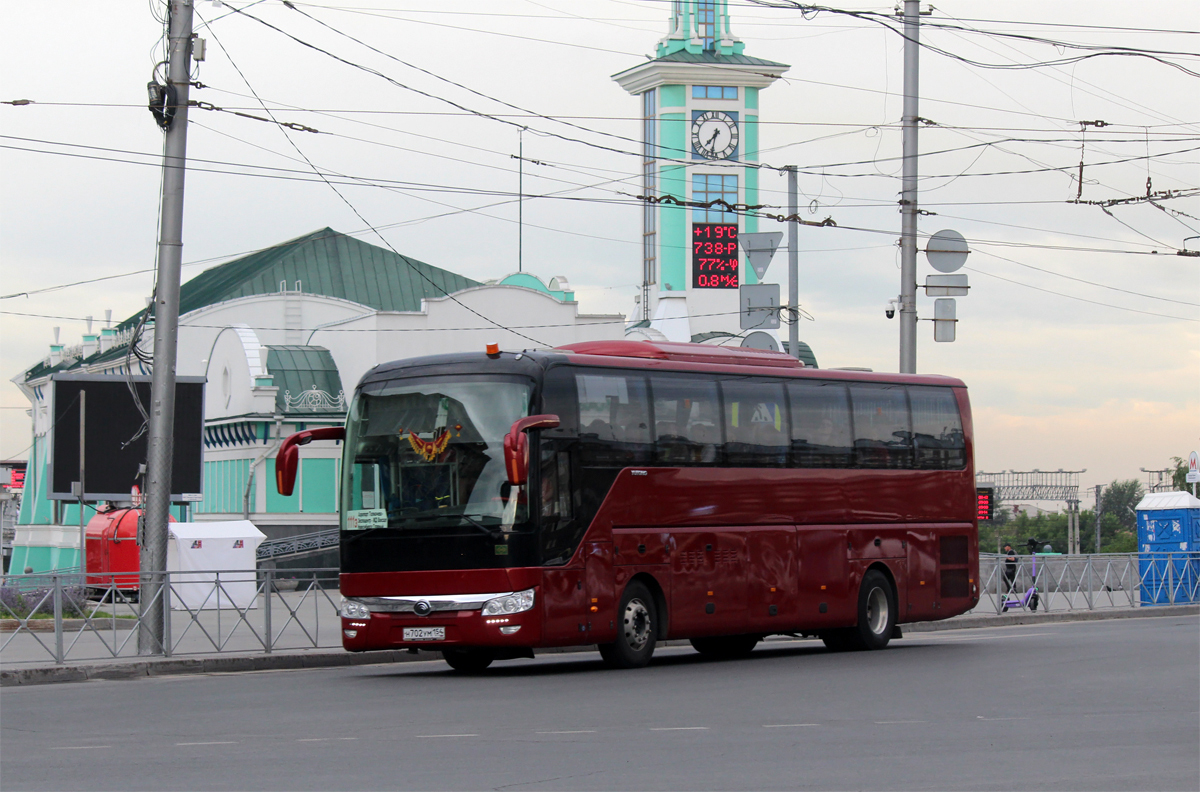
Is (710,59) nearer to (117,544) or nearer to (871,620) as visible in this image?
(117,544)

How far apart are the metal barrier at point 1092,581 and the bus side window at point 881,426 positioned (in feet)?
34.2

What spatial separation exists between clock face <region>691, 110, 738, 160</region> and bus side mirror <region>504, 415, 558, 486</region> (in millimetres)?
62164

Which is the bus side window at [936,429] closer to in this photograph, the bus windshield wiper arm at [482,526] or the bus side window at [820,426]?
the bus side window at [820,426]

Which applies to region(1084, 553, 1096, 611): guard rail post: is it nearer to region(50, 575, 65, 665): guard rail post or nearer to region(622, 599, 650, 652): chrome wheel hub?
region(622, 599, 650, 652): chrome wheel hub

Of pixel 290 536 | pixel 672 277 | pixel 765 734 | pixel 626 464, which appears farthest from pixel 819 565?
pixel 672 277

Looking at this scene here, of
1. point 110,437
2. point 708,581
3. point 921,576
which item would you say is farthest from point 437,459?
point 110,437

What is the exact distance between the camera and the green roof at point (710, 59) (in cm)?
7869

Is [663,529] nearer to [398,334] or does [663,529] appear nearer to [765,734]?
[765,734]

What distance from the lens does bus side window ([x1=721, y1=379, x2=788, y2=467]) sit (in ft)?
63.1

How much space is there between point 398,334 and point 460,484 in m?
33.7

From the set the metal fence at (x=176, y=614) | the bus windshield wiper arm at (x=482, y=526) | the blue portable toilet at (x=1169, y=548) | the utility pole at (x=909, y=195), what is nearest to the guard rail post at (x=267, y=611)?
the metal fence at (x=176, y=614)

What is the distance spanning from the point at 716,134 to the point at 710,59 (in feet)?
14.5

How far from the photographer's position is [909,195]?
95.3 ft

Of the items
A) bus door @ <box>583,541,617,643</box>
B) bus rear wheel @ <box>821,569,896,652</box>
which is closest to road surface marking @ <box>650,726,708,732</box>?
bus door @ <box>583,541,617,643</box>
